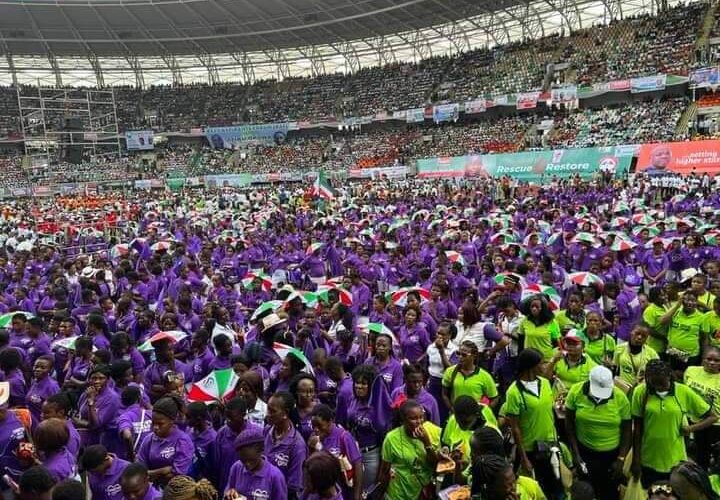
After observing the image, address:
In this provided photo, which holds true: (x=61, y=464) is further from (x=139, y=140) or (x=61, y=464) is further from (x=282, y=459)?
(x=139, y=140)

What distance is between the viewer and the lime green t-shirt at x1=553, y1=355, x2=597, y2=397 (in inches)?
203

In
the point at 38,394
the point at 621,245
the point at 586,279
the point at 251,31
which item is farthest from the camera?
the point at 251,31

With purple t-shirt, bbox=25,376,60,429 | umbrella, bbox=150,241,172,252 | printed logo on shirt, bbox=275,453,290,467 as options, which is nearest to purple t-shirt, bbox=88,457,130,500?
printed logo on shirt, bbox=275,453,290,467

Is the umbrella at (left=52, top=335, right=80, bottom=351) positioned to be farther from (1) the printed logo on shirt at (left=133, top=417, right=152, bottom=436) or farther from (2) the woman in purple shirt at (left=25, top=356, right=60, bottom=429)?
(1) the printed logo on shirt at (left=133, top=417, right=152, bottom=436)

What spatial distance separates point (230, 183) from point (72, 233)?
83.3ft

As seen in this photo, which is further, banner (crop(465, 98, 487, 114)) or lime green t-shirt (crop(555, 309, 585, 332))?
banner (crop(465, 98, 487, 114))

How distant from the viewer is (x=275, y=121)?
52.8 m

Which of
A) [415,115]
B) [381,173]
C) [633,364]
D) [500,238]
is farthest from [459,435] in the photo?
[415,115]

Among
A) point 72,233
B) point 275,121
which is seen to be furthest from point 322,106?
point 72,233

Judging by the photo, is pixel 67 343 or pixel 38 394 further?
pixel 67 343

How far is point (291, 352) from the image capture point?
203 inches

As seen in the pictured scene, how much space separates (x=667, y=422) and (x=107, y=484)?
3666 millimetres

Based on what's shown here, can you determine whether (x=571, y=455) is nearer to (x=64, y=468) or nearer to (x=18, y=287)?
(x=64, y=468)

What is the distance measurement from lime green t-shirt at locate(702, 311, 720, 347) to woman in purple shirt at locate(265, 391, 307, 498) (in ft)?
14.2
